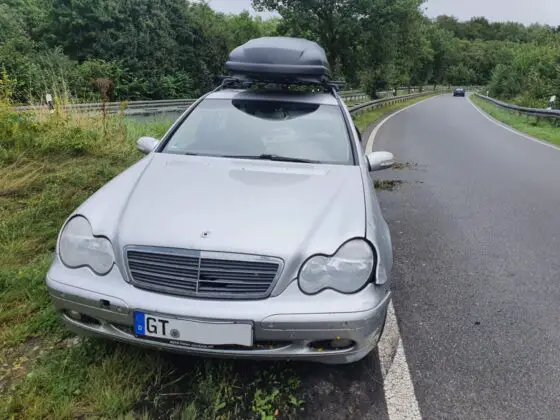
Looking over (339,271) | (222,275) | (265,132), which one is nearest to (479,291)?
(339,271)

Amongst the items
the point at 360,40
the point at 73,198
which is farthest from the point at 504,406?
the point at 360,40

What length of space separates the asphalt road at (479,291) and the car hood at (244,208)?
1007mm

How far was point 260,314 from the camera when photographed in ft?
6.95

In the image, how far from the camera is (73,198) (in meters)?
4.94

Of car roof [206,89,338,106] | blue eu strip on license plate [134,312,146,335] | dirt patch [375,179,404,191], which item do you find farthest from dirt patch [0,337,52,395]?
dirt patch [375,179,404,191]

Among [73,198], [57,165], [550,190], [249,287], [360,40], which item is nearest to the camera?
[249,287]

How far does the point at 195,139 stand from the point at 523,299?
2.82 metres

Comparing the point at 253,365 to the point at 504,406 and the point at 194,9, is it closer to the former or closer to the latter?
the point at 504,406

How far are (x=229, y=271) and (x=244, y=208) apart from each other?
0.43 metres

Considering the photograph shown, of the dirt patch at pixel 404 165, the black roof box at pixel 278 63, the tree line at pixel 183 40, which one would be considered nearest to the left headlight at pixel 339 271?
the black roof box at pixel 278 63

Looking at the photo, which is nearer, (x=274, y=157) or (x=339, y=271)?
(x=339, y=271)

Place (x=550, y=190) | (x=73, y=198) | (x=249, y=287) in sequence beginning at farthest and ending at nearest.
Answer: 1. (x=550, y=190)
2. (x=73, y=198)
3. (x=249, y=287)

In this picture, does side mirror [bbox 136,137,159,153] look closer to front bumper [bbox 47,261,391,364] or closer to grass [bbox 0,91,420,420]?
grass [bbox 0,91,420,420]

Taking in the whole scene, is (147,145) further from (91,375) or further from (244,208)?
(91,375)
